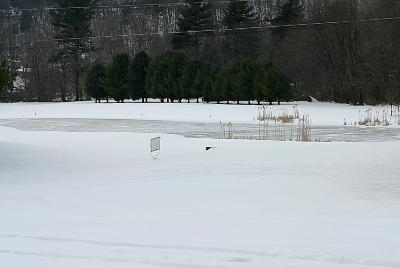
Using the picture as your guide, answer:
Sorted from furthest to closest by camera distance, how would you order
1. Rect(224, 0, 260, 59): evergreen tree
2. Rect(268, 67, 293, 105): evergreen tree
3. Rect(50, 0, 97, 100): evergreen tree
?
Rect(50, 0, 97, 100): evergreen tree, Rect(224, 0, 260, 59): evergreen tree, Rect(268, 67, 293, 105): evergreen tree

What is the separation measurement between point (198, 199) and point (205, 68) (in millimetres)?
40431

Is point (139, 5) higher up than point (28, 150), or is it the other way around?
point (139, 5)

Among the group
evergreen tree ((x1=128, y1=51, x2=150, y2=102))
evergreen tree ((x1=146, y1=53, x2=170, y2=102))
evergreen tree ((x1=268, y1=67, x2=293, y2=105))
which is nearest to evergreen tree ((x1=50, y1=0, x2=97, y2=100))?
evergreen tree ((x1=128, y1=51, x2=150, y2=102))

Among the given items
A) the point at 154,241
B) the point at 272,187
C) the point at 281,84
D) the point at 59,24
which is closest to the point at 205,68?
the point at 281,84

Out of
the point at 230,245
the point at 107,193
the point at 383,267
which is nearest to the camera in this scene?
the point at 383,267

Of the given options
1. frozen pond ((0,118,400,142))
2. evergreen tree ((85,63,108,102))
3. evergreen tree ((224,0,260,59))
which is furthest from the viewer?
evergreen tree ((224,0,260,59))

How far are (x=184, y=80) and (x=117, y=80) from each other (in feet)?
24.8

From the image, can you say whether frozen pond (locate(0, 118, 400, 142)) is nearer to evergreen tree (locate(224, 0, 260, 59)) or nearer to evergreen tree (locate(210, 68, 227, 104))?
evergreen tree (locate(210, 68, 227, 104))

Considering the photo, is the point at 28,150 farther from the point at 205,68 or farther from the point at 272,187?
the point at 205,68

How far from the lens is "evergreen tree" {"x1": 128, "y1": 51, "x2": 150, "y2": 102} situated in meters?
51.4

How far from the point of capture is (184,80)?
4784 cm

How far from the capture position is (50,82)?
69938 millimetres

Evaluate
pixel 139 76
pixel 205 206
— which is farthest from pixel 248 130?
pixel 139 76

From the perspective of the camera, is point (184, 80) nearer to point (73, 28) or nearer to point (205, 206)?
point (73, 28)
